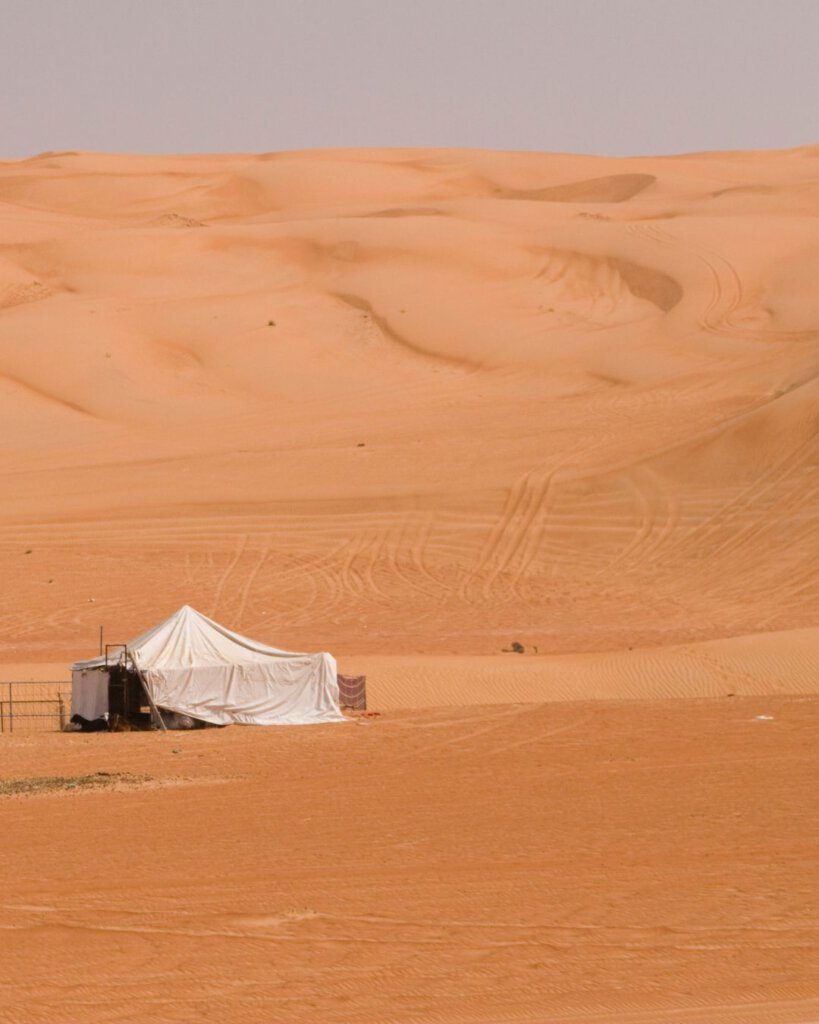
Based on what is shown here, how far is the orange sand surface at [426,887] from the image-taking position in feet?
25.6

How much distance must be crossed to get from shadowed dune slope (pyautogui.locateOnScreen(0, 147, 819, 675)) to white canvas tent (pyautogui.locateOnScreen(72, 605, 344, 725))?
4296 millimetres

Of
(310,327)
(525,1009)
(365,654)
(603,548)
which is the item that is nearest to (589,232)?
(310,327)

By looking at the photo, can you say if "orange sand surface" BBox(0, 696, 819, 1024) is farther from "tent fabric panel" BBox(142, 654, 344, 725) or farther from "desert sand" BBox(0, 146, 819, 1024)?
Result: "tent fabric panel" BBox(142, 654, 344, 725)

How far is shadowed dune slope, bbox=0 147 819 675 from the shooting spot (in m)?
29.3

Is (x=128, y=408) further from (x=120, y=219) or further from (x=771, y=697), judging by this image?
(x=120, y=219)

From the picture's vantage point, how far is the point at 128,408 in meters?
42.6

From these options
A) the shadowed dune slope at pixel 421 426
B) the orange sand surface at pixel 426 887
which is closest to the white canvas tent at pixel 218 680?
the orange sand surface at pixel 426 887

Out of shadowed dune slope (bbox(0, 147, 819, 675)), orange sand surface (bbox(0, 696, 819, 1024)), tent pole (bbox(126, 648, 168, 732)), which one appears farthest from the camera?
shadowed dune slope (bbox(0, 147, 819, 675))

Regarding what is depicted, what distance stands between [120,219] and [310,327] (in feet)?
100.0

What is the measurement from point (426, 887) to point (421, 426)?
30631mm

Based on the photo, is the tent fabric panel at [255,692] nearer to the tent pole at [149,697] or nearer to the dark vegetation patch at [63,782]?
the tent pole at [149,697]

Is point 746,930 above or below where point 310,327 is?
below

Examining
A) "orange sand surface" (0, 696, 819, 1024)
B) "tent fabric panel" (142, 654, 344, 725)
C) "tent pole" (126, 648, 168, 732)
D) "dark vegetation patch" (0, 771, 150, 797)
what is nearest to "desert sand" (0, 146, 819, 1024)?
"orange sand surface" (0, 696, 819, 1024)

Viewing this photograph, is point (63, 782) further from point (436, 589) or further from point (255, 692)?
point (436, 589)
